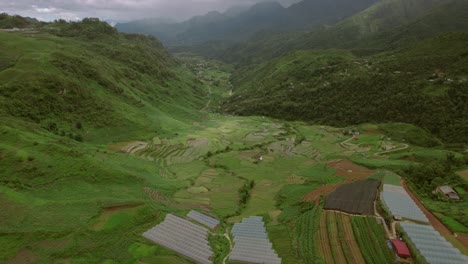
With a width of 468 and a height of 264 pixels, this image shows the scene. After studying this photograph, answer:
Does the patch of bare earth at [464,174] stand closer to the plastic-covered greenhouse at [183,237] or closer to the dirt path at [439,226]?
the dirt path at [439,226]

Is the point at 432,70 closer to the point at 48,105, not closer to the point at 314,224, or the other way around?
the point at 314,224

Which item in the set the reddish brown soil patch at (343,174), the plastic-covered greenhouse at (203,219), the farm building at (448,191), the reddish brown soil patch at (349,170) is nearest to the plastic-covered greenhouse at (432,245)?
the reddish brown soil patch at (343,174)

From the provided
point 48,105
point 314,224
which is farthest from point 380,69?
point 48,105

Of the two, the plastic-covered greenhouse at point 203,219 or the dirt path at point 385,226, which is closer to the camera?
the dirt path at point 385,226

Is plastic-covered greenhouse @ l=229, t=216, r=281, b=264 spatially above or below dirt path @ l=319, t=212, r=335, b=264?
below

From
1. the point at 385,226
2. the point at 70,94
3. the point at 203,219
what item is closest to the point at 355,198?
the point at 385,226

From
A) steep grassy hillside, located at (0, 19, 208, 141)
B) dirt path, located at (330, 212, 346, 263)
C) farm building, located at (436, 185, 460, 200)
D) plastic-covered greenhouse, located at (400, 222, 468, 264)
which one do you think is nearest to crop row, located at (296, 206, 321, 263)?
dirt path, located at (330, 212, 346, 263)

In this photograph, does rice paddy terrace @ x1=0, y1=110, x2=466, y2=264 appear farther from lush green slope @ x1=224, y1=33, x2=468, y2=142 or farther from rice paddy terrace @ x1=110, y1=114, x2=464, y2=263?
lush green slope @ x1=224, y1=33, x2=468, y2=142

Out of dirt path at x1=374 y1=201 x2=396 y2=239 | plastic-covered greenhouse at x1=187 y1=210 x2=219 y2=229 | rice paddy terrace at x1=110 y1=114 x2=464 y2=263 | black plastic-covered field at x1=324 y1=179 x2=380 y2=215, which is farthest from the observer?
black plastic-covered field at x1=324 y1=179 x2=380 y2=215
